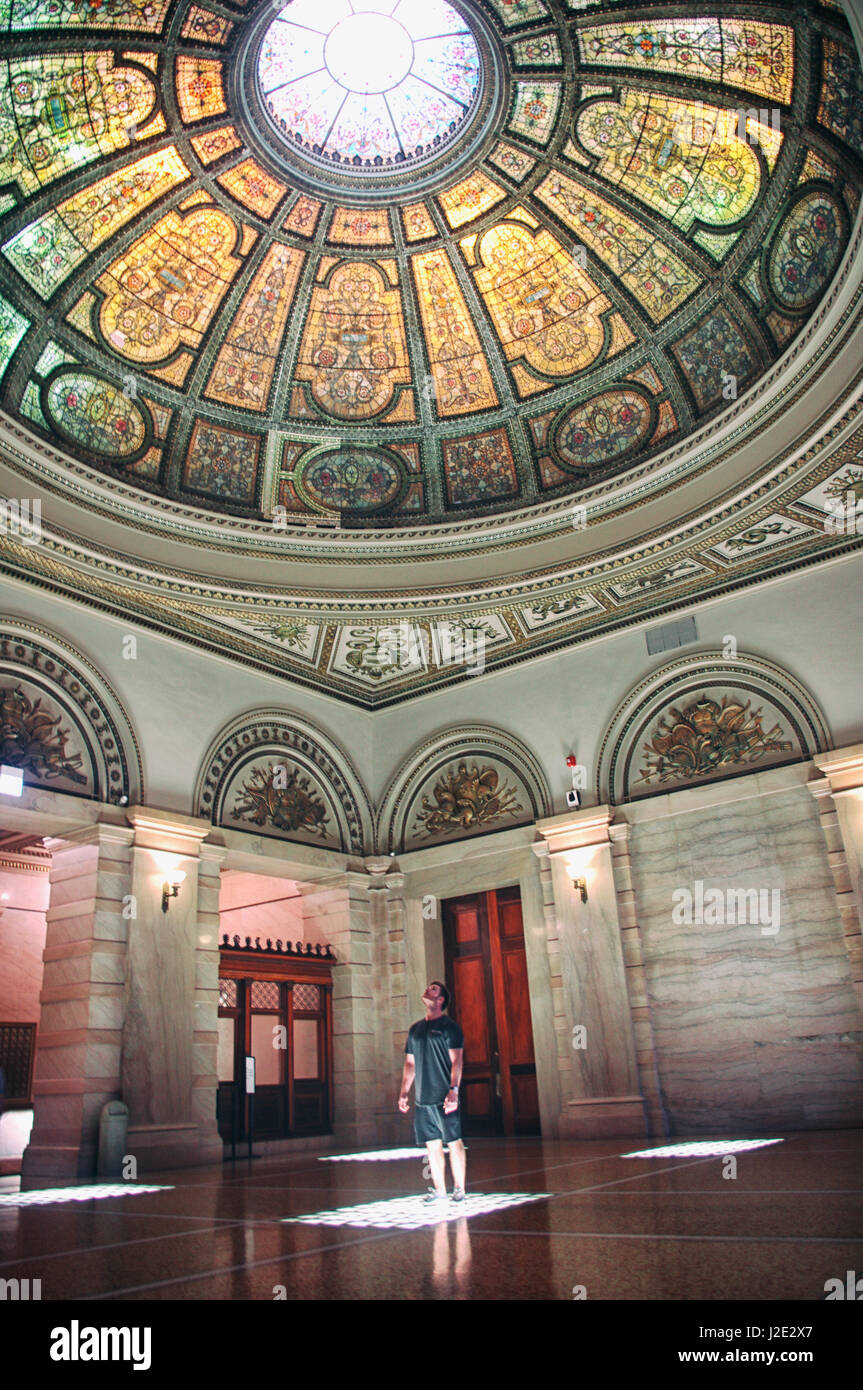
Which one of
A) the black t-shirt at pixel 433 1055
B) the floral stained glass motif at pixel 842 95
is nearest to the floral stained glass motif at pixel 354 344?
the floral stained glass motif at pixel 842 95

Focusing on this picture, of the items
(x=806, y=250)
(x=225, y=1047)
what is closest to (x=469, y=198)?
(x=806, y=250)

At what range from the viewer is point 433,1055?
6.82 meters

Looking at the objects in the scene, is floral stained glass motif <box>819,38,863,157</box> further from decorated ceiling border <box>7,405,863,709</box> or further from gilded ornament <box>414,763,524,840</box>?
gilded ornament <box>414,763,524,840</box>

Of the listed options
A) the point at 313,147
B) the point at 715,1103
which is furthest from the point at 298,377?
the point at 715,1103

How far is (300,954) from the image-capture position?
14578mm

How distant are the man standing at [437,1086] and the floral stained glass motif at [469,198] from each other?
1045 centimetres

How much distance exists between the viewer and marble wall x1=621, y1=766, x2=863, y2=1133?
1134cm

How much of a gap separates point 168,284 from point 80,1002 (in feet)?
30.6

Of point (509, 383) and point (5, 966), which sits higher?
point (509, 383)

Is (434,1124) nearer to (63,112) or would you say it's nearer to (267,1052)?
(267,1052)

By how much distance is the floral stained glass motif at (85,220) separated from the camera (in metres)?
11.3

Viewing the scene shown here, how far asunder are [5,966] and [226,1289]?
15074mm

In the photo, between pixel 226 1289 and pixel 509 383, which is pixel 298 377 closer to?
pixel 509 383

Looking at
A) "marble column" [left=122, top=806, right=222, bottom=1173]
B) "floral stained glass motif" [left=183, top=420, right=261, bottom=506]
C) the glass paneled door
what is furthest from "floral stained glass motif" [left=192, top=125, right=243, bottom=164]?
the glass paneled door
